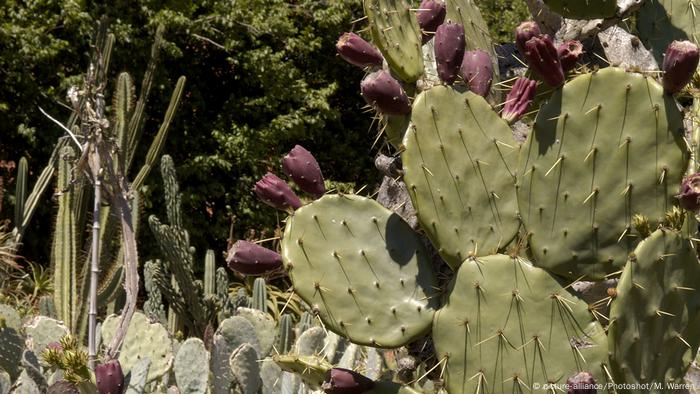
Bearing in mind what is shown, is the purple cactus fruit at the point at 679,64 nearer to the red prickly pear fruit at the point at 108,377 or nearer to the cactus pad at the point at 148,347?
the red prickly pear fruit at the point at 108,377

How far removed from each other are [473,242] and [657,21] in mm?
1523

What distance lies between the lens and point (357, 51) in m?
2.51

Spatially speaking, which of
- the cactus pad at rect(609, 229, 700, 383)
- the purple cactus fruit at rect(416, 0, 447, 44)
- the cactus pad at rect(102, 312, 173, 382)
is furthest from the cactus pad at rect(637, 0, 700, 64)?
the cactus pad at rect(102, 312, 173, 382)

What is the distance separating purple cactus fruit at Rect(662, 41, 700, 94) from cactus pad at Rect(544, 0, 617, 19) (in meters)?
0.81

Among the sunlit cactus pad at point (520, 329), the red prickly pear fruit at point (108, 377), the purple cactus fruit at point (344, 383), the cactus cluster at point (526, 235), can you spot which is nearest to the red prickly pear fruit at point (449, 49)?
the cactus cluster at point (526, 235)

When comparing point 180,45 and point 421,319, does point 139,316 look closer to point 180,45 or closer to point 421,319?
point 421,319

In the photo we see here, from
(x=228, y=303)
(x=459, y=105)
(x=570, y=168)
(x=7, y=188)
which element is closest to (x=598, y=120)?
(x=570, y=168)

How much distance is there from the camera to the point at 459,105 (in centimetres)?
235

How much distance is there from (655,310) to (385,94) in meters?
0.77

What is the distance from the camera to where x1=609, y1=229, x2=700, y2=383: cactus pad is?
7.08 feet

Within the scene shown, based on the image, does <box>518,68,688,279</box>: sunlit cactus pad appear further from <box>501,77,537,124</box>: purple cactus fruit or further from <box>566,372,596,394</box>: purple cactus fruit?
<box>566,372,596,394</box>: purple cactus fruit

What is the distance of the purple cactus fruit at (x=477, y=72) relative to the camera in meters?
2.44

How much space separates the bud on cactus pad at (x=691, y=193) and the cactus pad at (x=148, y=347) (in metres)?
2.03

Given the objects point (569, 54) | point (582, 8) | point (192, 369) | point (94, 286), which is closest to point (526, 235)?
point (569, 54)
